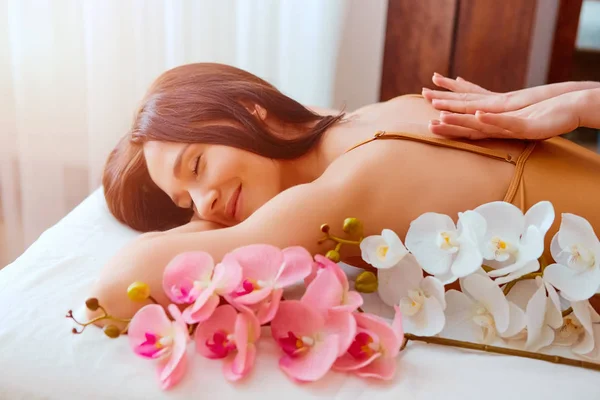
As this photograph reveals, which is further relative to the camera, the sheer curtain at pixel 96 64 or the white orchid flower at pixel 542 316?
the sheer curtain at pixel 96 64

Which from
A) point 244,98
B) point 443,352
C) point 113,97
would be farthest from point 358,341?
point 113,97

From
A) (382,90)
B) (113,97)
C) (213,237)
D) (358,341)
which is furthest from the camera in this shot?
(382,90)

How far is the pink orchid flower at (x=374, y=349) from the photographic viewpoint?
857 millimetres

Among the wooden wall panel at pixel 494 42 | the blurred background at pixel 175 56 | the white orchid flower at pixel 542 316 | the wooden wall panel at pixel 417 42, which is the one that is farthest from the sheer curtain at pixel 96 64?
the white orchid flower at pixel 542 316

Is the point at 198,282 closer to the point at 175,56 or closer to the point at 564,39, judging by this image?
the point at 175,56

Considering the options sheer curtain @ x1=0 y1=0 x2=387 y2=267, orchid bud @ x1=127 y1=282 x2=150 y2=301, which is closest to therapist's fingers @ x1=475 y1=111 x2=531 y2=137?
orchid bud @ x1=127 y1=282 x2=150 y2=301

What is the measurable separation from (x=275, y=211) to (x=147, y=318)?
24 centimetres

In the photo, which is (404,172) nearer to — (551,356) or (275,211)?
(275,211)

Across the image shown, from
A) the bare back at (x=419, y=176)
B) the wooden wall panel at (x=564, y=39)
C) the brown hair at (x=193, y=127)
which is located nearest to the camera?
the bare back at (x=419, y=176)

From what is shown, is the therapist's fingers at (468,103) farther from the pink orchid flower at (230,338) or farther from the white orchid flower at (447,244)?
the pink orchid flower at (230,338)

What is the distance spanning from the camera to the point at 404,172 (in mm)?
1059

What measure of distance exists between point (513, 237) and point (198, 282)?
423mm

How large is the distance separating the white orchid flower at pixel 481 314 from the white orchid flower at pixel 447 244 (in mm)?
26

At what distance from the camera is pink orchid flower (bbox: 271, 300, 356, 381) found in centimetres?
84
